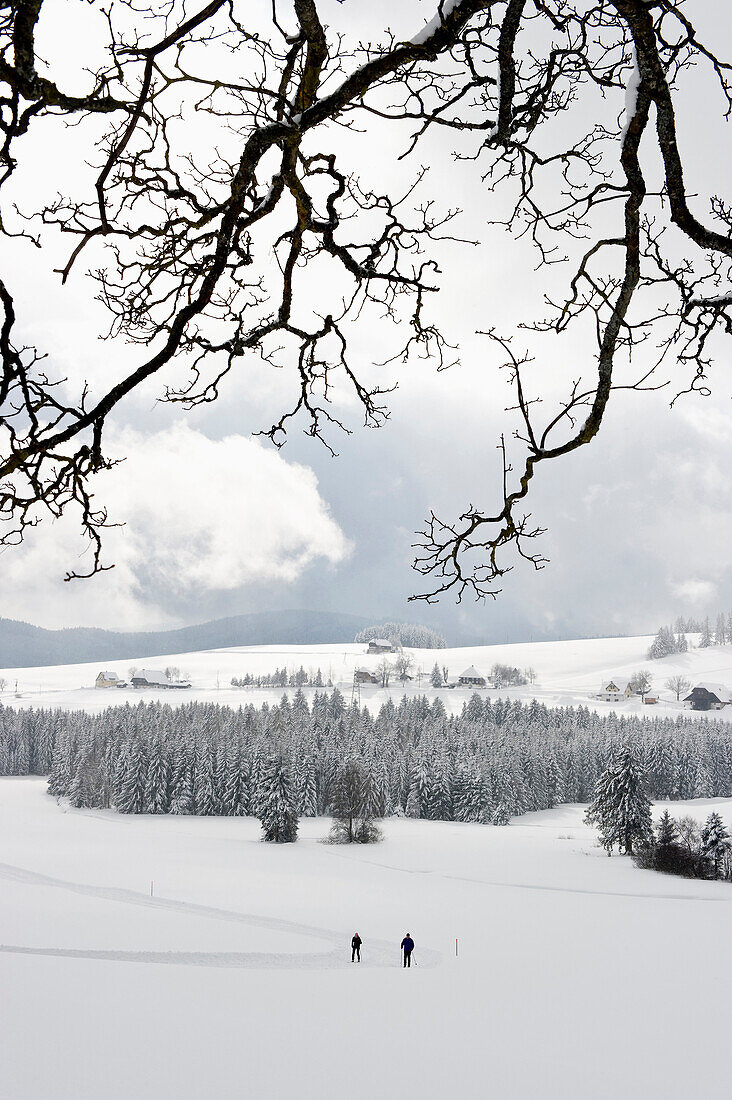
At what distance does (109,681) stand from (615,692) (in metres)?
83.8

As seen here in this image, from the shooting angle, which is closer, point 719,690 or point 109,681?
point 719,690

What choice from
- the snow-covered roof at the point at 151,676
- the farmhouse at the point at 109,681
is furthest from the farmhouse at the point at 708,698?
the farmhouse at the point at 109,681

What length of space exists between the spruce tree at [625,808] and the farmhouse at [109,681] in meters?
103

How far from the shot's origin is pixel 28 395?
2.02m

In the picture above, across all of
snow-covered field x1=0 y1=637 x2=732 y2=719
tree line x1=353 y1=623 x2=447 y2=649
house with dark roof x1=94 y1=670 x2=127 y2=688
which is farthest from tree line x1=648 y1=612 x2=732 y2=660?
house with dark roof x1=94 y1=670 x2=127 y2=688

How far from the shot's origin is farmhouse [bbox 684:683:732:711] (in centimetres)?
10119

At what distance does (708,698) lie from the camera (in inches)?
4031

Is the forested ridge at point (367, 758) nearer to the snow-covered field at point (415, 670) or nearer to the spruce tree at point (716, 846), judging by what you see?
the snow-covered field at point (415, 670)

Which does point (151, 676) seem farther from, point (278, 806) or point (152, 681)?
point (278, 806)

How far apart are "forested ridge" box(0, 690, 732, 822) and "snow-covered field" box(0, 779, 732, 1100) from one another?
1792 cm

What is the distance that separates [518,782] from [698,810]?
1449 cm

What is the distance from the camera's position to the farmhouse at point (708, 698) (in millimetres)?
101188

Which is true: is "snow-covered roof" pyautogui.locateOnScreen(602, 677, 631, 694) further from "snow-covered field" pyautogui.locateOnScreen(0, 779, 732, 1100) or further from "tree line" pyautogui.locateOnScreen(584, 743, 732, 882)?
"snow-covered field" pyautogui.locateOnScreen(0, 779, 732, 1100)

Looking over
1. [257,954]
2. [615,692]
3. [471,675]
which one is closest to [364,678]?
[471,675]
